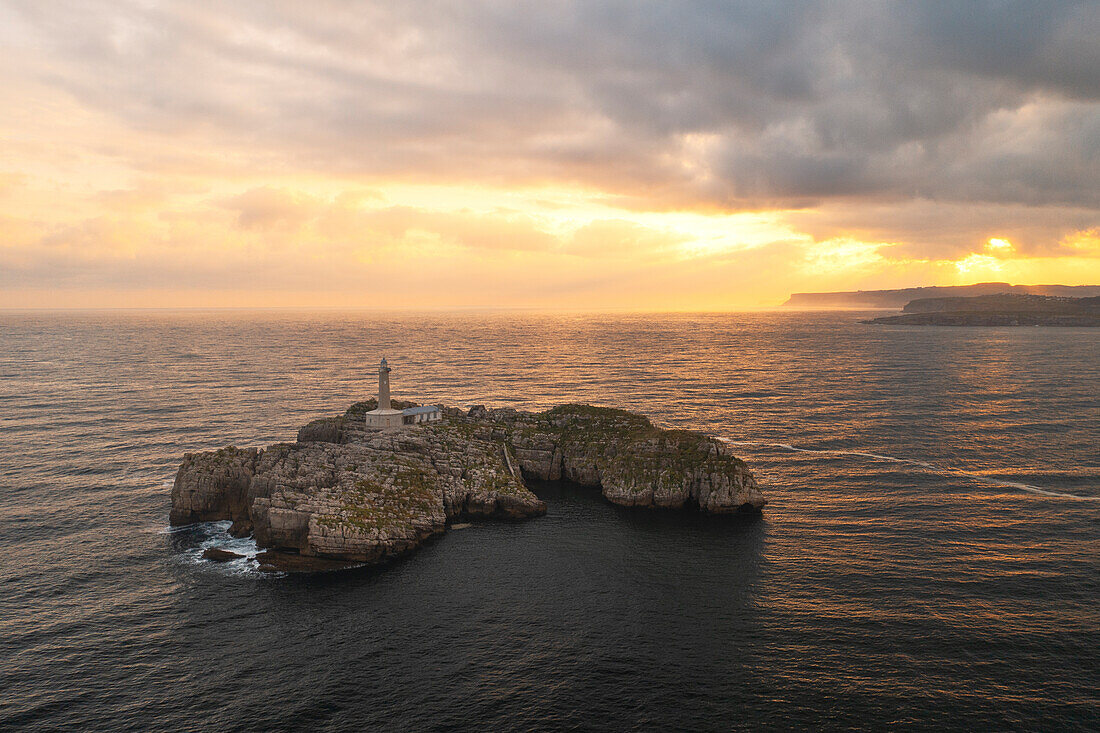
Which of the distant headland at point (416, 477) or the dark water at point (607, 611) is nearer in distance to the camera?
the dark water at point (607, 611)

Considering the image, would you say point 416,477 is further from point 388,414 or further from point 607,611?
point 607,611

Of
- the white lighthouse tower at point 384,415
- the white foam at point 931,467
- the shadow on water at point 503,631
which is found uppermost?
the white lighthouse tower at point 384,415

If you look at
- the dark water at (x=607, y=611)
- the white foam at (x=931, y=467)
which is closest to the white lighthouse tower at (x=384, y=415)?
the dark water at (x=607, y=611)

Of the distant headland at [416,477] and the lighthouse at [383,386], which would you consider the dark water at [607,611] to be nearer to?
the distant headland at [416,477]

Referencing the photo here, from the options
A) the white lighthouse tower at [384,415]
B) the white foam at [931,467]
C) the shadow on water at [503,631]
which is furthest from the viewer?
the white lighthouse tower at [384,415]

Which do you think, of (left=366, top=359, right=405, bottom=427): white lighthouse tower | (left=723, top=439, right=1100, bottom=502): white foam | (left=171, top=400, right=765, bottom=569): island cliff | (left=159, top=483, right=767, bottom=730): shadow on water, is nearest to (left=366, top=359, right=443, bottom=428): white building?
(left=366, top=359, right=405, bottom=427): white lighthouse tower
